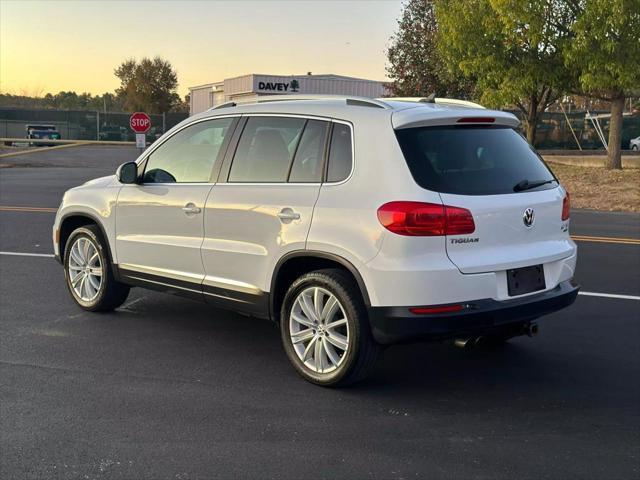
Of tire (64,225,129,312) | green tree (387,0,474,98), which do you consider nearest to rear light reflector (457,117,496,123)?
tire (64,225,129,312)

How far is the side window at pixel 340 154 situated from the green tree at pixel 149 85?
74.1 m

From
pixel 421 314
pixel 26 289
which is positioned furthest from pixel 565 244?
pixel 26 289

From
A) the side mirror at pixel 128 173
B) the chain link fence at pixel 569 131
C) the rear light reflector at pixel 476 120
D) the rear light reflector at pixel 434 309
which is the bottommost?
the rear light reflector at pixel 434 309

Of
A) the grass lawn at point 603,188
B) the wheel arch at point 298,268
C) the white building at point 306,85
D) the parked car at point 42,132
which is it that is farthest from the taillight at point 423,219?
the parked car at point 42,132

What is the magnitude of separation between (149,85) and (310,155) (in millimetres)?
75693

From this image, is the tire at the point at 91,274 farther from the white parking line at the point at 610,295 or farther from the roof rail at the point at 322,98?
the white parking line at the point at 610,295

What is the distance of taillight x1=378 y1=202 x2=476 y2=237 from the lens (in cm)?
437

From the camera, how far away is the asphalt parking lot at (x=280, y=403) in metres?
3.83

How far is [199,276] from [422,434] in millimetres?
2266

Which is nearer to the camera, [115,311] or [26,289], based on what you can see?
[115,311]

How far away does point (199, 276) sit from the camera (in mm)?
5680

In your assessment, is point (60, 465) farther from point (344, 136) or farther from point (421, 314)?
point (344, 136)

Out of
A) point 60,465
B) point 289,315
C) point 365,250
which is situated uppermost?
point 365,250

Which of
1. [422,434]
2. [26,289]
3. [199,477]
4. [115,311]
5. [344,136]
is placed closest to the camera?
[199,477]
